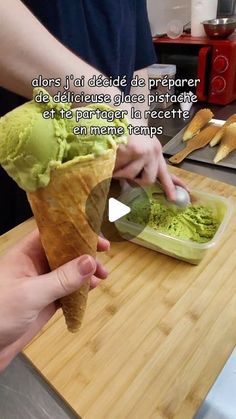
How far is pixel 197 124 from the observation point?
3.96 feet

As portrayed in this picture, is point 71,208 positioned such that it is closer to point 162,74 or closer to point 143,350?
point 143,350

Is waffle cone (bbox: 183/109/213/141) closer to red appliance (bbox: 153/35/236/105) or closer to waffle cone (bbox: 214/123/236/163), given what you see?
waffle cone (bbox: 214/123/236/163)

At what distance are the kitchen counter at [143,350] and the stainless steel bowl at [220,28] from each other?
3.60ft

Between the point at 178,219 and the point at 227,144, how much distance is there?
0.45 metres

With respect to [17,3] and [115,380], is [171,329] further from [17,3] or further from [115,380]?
[17,3]

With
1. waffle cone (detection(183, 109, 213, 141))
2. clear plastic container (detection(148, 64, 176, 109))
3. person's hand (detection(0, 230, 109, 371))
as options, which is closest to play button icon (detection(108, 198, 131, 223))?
person's hand (detection(0, 230, 109, 371))

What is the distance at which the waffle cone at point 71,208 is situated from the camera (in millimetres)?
362

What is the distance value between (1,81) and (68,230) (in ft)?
0.98

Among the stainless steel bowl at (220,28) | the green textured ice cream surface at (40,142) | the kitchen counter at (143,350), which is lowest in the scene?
the kitchen counter at (143,350)

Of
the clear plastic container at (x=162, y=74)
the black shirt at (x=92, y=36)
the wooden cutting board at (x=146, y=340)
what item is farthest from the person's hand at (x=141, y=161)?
the clear plastic container at (x=162, y=74)

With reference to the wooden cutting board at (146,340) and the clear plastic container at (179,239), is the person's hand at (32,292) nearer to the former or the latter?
the wooden cutting board at (146,340)

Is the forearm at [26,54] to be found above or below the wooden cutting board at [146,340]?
above

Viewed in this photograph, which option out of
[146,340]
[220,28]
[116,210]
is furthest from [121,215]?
[220,28]

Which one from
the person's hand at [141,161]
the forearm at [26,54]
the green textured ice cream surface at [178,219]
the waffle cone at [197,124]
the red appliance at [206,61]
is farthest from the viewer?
the red appliance at [206,61]
